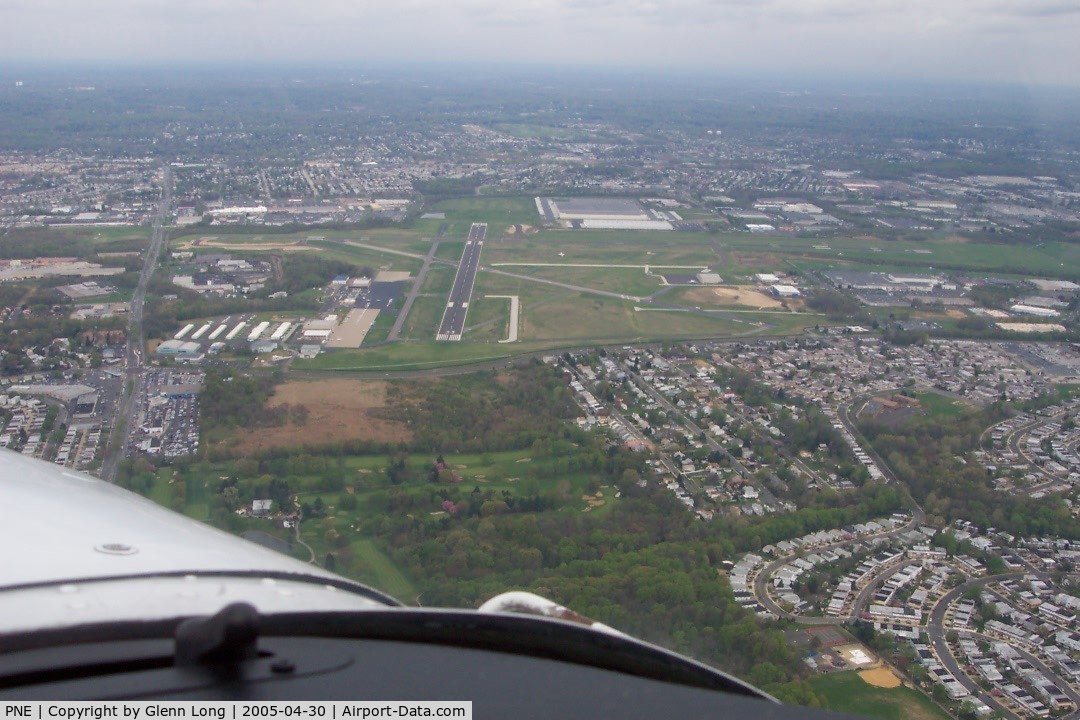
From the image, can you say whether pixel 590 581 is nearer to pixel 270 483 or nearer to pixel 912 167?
pixel 270 483

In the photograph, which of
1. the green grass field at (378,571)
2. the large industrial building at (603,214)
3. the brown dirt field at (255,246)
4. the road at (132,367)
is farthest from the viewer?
the large industrial building at (603,214)

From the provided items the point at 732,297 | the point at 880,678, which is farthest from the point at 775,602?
the point at 732,297

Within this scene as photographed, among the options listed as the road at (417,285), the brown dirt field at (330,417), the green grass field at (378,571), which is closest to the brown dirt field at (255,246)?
the road at (417,285)

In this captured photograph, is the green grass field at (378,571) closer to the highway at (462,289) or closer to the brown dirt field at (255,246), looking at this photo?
the highway at (462,289)

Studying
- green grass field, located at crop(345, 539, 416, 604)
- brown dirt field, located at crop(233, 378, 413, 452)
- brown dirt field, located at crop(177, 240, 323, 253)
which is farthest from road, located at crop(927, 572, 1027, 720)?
brown dirt field, located at crop(177, 240, 323, 253)

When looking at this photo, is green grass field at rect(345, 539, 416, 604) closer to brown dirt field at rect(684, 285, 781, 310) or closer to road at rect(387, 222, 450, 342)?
road at rect(387, 222, 450, 342)

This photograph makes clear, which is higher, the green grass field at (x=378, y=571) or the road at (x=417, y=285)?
the road at (x=417, y=285)
